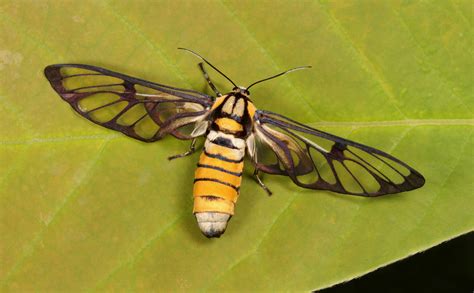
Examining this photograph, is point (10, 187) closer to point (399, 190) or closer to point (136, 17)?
point (136, 17)

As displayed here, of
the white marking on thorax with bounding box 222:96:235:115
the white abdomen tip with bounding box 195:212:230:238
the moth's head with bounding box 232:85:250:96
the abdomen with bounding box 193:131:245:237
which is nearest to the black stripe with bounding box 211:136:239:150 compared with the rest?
the abdomen with bounding box 193:131:245:237

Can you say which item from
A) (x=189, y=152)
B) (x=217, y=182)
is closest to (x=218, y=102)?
(x=189, y=152)

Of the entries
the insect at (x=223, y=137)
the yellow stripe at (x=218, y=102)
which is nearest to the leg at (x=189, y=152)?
the insect at (x=223, y=137)

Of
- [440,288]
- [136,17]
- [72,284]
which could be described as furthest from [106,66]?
[440,288]

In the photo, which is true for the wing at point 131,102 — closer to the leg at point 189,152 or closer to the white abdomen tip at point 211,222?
the leg at point 189,152

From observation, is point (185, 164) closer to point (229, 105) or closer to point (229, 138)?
point (229, 138)

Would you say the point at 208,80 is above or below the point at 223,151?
above

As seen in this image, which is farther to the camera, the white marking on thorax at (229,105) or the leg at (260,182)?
the leg at (260,182)
